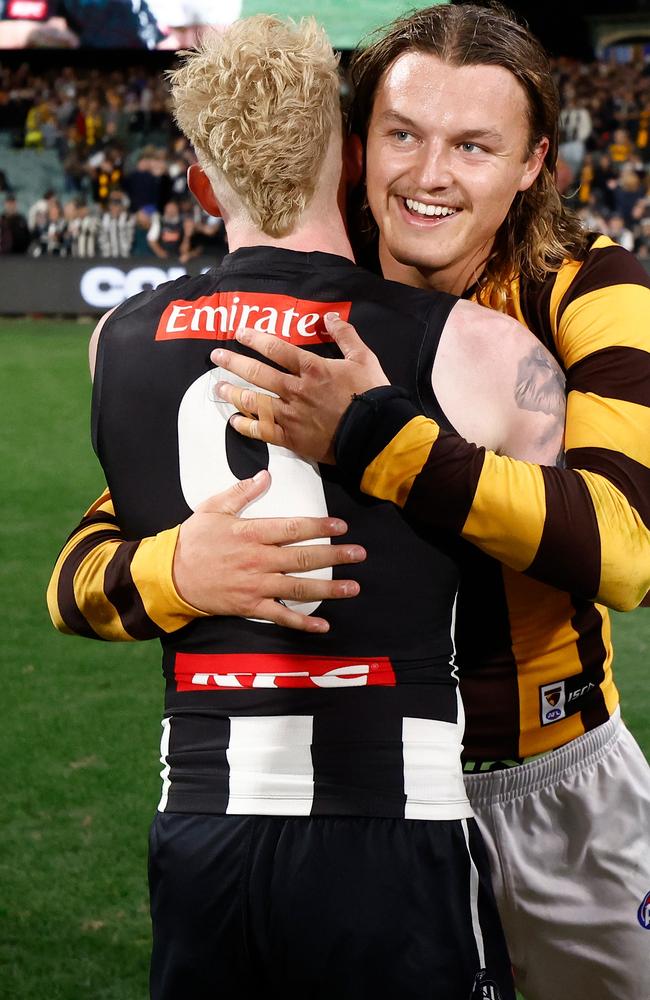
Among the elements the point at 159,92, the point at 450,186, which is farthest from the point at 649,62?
the point at 450,186

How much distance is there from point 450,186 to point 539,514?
0.72m

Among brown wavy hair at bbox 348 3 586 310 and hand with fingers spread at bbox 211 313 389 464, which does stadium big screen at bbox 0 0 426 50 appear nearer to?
brown wavy hair at bbox 348 3 586 310

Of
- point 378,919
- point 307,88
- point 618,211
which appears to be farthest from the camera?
point 618,211

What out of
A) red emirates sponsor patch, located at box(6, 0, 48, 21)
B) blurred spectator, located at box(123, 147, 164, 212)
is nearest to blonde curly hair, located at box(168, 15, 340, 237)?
blurred spectator, located at box(123, 147, 164, 212)

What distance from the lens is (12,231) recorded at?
64.8 feet

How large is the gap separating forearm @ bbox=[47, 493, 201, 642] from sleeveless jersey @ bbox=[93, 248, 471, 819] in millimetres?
74

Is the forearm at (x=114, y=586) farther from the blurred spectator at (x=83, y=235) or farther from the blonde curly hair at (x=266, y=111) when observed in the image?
the blurred spectator at (x=83, y=235)

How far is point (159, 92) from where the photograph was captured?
25438 mm

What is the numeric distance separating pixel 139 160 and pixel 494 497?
72.3 feet

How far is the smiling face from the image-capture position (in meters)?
2.26

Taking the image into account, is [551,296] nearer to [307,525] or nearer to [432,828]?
[307,525]

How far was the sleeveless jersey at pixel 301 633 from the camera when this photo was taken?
188 centimetres

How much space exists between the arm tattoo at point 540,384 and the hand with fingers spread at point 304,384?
223mm

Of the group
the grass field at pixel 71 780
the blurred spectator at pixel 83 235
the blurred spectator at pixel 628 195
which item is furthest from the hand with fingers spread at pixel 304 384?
the blurred spectator at pixel 83 235
